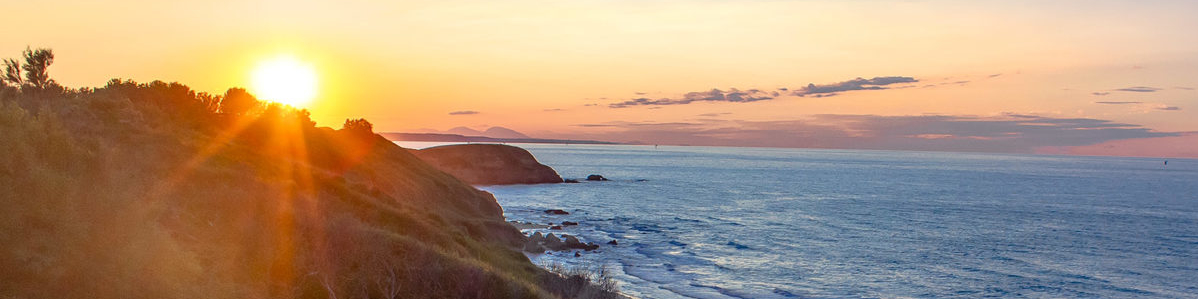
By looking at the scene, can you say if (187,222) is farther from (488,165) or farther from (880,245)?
(488,165)

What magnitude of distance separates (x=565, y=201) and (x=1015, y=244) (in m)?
39.9

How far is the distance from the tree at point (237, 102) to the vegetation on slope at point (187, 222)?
7.59 meters

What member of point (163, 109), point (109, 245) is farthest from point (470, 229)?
point (109, 245)

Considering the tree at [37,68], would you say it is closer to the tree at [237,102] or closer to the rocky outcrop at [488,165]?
the tree at [237,102]

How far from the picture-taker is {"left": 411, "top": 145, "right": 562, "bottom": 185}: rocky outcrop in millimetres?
94812

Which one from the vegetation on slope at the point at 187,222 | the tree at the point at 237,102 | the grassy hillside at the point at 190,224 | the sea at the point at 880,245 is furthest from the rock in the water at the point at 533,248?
the tree at the point at 237,102

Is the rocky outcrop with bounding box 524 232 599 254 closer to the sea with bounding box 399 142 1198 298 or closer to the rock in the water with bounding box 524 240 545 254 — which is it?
the rock in the water with bounding box 524 240 545 254

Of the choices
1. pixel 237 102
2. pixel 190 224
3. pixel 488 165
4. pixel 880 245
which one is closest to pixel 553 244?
pixel 880 245

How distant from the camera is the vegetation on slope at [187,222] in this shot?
34.0 ft

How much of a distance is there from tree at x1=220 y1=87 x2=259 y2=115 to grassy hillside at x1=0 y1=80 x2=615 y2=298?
813cm

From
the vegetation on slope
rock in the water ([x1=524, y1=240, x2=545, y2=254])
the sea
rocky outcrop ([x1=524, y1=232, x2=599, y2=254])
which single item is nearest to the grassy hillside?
the vegetation on slope

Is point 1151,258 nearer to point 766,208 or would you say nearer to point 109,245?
point 766,208

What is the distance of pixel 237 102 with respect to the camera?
135ft

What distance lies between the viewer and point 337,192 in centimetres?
2575
